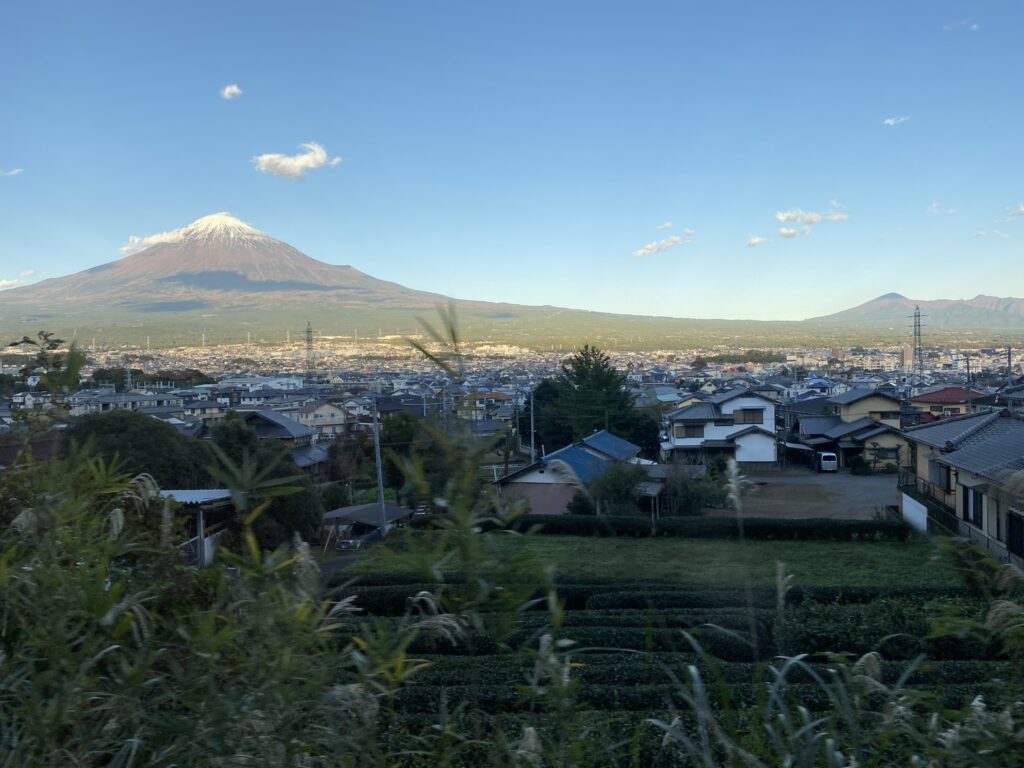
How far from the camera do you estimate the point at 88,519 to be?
1326 millimetres

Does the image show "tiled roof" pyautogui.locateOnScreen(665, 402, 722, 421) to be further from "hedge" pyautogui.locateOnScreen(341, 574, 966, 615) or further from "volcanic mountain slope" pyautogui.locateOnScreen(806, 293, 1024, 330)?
"volcanic mountain slope" pyautogui.locateOnScreen(806, 293, 1024, 330)

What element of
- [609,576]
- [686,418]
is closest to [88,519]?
[609,576]

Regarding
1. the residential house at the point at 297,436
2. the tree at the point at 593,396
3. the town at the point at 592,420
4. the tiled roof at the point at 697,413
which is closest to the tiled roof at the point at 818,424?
the town at the point at 592,420

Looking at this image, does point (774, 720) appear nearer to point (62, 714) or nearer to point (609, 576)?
point (62, 714)

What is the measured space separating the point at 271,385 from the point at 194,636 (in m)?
28.7

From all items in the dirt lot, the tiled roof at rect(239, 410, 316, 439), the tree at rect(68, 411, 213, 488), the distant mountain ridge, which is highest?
the distant mountain ridge

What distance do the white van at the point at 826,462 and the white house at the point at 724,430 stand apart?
51.5 inches

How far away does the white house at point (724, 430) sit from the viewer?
63.6 ft

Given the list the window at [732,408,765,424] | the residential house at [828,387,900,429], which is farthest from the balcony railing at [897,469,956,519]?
the residential house at [828,387,900,429]

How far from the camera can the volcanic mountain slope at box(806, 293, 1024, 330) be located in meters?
131

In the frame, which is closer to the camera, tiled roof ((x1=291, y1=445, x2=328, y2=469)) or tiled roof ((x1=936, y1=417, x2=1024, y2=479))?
tiled roof ((x1=936, y1=417, x2=1024, y2=479))

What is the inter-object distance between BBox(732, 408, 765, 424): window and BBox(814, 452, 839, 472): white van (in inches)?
71.0

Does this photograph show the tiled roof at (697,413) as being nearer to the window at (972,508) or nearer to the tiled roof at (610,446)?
the tiled roof at (610,446)

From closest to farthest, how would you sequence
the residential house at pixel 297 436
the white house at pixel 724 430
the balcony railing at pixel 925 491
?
the balcony railing at pixel 925 491 < the residential house at pixel 297 436 < the white house at pixel 724 430
